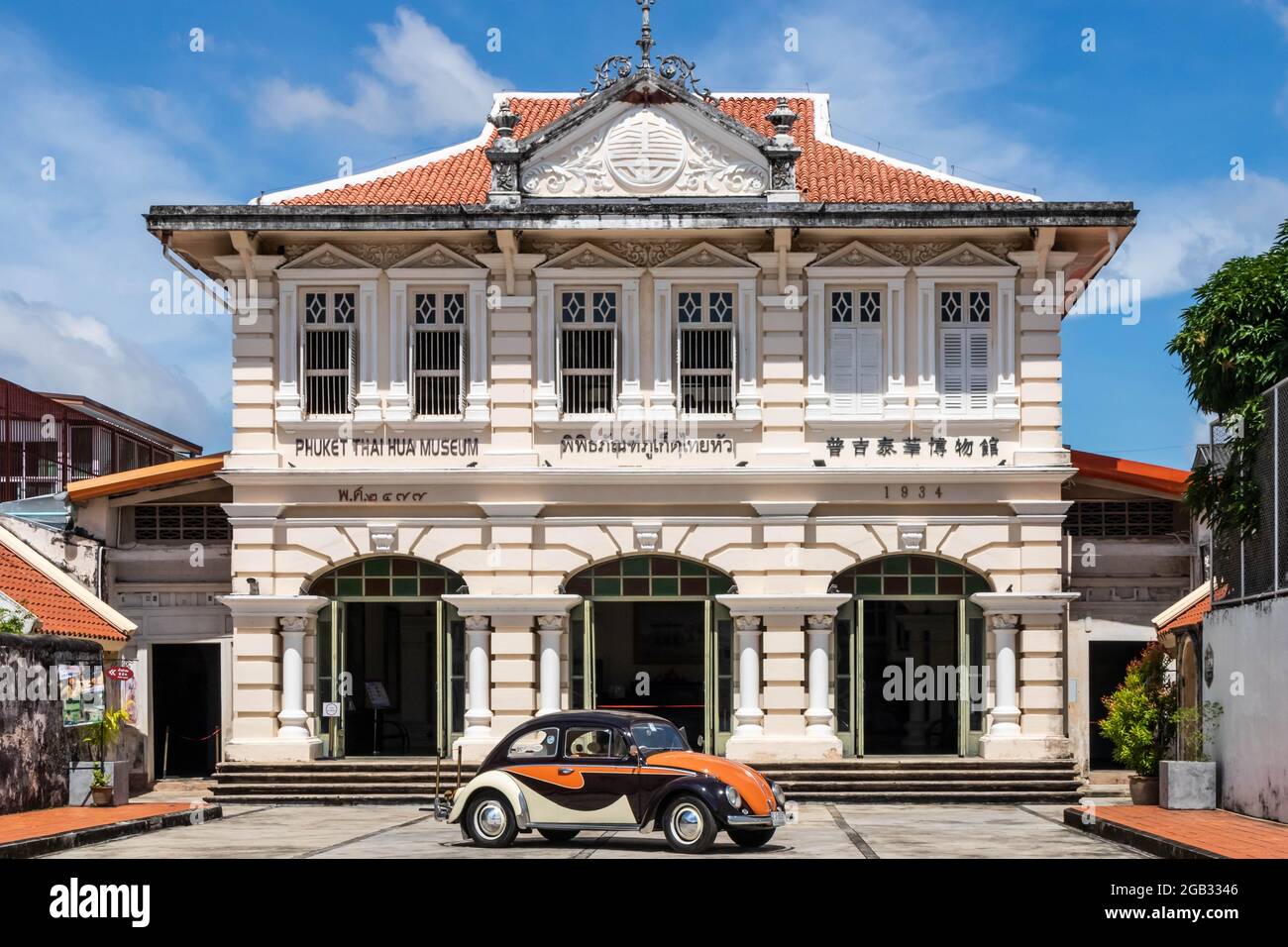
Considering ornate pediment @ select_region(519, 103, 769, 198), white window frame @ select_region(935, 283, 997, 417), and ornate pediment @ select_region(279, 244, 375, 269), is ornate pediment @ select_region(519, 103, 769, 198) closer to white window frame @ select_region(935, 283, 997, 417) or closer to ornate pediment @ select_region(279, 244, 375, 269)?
ornate pediment @ select_region(279, 244, 375, 269)

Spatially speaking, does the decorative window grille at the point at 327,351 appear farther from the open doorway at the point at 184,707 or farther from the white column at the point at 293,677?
the open doorway at the point at 184,707

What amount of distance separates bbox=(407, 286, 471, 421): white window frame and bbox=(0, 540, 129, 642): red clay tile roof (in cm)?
594

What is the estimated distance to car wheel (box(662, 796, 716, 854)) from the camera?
1966 cm

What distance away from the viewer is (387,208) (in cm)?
2877

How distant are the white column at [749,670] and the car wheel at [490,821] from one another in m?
8.55

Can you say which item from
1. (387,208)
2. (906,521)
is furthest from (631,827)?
(387,208)

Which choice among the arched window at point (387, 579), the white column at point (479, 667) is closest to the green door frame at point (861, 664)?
the white column at point (479, 667)

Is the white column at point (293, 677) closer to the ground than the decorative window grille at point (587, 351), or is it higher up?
closer to the ground

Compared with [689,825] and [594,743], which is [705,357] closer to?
[594,743]

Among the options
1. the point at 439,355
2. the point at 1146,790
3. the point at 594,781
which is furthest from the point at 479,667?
the point at 1146,790

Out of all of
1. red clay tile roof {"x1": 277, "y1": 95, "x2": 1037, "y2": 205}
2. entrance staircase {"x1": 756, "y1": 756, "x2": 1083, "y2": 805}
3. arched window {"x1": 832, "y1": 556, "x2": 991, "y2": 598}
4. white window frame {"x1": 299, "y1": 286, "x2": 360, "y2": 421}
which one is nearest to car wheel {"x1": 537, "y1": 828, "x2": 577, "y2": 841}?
entrance staircase {"x1": 756, "y1": 756, "x2": 1083, "y2": 805}

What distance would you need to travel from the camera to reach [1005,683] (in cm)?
2870

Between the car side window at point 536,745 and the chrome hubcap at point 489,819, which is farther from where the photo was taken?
the car side window at point 536,745

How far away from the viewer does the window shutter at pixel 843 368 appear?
2912cm
